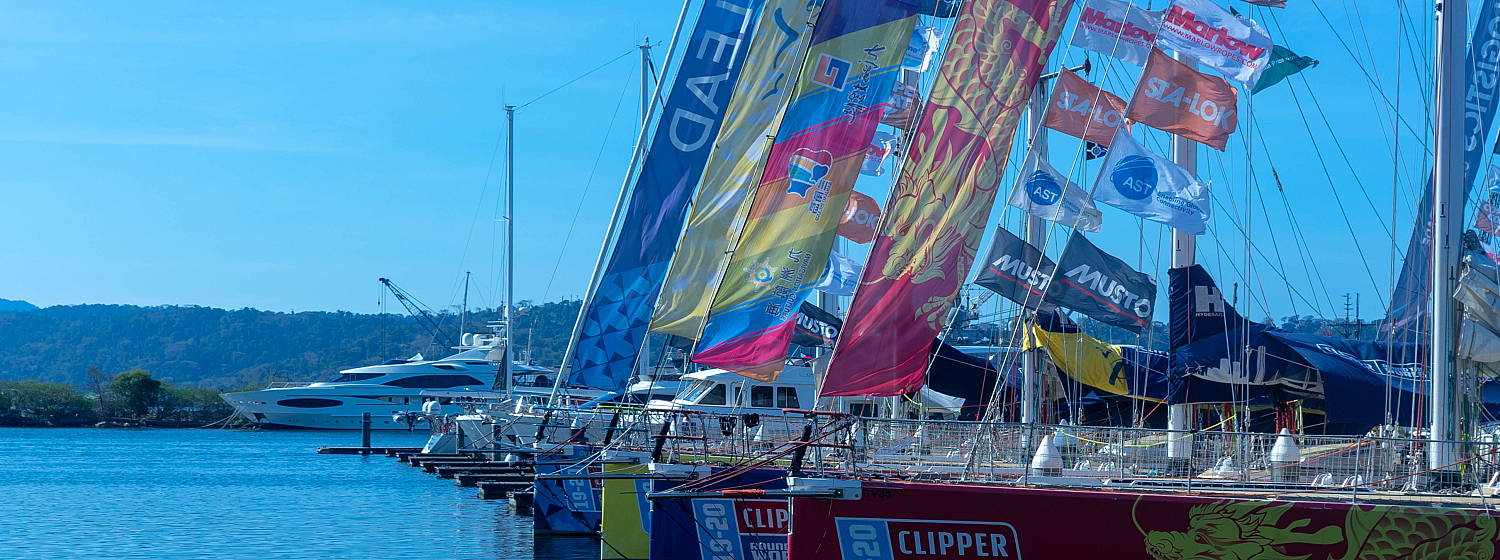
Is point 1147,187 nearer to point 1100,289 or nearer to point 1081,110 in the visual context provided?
point 1081,110

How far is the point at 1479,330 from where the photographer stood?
15648mm

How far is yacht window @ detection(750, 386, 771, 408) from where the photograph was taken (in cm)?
3749

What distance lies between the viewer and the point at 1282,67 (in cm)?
2258

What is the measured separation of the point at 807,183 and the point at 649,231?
25.5 feet

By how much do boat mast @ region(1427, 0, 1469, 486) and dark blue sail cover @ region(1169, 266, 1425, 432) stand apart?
5920mm

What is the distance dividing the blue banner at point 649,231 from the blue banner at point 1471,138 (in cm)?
1168

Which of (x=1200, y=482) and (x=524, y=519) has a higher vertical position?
(x=1200, y=482)

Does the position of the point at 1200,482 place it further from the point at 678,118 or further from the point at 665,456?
the point at 678,118

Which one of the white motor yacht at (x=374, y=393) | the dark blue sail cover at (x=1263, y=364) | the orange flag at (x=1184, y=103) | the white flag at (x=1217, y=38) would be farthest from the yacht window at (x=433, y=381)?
the orange flag at (x=1184, y=103)

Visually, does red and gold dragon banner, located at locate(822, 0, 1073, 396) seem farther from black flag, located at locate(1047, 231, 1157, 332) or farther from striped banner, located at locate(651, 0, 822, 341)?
black flag, located at locate(1047, 231, 1157, 332)

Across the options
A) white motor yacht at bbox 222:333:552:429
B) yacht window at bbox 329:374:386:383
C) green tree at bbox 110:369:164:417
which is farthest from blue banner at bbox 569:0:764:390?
green tree at bbox 110:369:164:417

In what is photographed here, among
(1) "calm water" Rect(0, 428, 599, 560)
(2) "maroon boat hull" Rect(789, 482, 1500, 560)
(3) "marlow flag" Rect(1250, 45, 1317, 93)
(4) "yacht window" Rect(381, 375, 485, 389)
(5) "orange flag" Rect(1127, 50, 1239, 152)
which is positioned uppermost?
(3) "marlow flag" Rect(1250, 45, 1317, 93)

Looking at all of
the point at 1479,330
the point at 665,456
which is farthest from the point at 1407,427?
the point at 665,456

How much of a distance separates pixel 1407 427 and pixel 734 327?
39.4 ft
